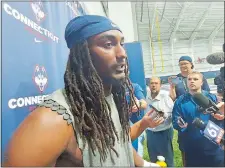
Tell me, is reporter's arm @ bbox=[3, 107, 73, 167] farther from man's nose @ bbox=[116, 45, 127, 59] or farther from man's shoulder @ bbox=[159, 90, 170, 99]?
man's shoulder @ bbox=[159, 90, 170, 99]

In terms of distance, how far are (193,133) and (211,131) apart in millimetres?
84

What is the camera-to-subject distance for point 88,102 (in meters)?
0.65

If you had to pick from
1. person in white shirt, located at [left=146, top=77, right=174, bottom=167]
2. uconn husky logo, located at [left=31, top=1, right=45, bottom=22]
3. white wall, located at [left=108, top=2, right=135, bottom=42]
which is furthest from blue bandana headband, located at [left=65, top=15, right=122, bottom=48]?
person in white shirt, located at [left=146, top=77, right=174, bottom=167]

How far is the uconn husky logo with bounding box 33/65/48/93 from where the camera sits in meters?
0.68

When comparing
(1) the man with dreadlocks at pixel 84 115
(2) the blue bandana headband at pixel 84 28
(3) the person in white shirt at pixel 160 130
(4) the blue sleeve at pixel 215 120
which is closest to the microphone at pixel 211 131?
(4) the blue sleeve at pixel 215 120

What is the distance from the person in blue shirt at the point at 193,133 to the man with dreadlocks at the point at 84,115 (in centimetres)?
30

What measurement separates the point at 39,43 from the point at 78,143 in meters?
0.34

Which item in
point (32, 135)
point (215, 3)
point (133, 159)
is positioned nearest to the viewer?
point (32, 135)

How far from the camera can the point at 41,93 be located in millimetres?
709

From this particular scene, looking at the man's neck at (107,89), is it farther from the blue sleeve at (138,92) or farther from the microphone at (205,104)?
the microphone at (205,104)

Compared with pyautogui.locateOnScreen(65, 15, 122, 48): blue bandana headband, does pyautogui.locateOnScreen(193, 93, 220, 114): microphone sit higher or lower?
lower

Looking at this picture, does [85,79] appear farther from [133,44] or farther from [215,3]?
[215,3]

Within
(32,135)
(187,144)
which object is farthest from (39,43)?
(187,144)

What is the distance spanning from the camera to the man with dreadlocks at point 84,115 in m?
0.51
